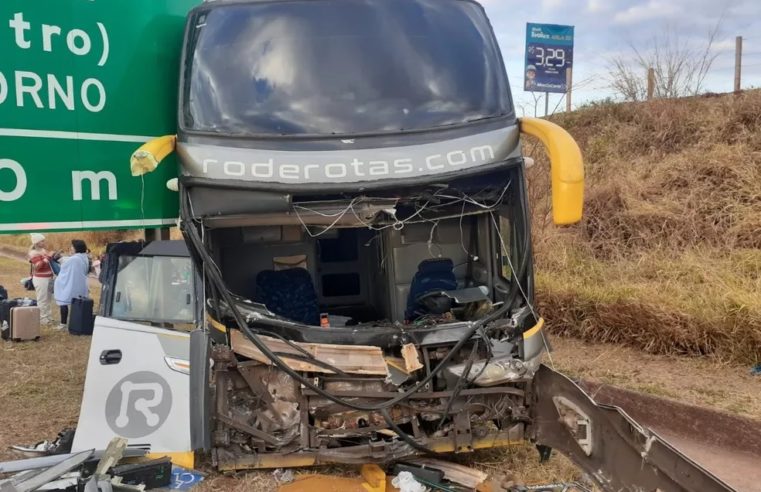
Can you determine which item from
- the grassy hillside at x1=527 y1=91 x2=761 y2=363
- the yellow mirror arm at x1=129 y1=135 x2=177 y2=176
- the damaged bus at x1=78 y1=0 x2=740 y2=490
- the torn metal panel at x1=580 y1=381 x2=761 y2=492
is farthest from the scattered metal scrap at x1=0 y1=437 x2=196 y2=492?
the grassy hillside at x1=527 y1=91 x2=761 y2=363

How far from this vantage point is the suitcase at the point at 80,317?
9.96m

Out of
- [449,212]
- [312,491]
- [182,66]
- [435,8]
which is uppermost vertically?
[435,8]

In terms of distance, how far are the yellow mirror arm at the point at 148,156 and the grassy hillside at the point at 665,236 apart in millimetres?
5531

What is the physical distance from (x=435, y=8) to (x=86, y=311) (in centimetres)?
769

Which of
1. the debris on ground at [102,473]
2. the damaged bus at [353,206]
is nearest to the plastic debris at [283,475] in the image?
the damaged bus at [353,206]

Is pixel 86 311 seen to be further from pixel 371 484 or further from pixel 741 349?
pixel 741 349

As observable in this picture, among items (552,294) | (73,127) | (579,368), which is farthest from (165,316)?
(552,294)

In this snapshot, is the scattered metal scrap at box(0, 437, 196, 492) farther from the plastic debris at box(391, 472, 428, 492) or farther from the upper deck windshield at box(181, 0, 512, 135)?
the upper deck windshield at box(181, 0, 512, 135)

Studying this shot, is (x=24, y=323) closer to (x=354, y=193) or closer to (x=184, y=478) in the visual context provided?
(x=184, y=478)

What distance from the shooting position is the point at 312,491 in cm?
420

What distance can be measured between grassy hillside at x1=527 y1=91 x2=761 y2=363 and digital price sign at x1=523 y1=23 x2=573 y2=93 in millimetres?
1510

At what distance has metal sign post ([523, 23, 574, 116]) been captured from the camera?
14.2 m

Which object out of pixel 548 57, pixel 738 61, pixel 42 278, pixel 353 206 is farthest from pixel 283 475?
pixel 738 61

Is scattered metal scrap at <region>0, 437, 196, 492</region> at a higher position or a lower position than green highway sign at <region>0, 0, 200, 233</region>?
lower
